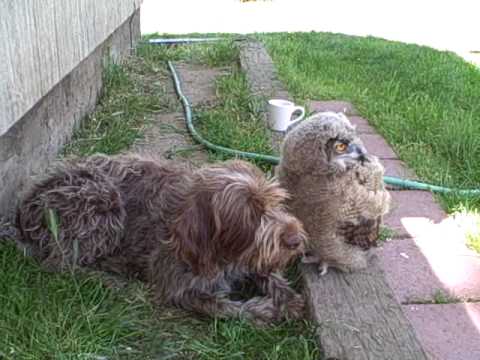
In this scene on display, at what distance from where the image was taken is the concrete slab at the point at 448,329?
3.06 meters

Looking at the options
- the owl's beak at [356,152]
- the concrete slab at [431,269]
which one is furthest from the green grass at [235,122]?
the owl's beak at [356,152]

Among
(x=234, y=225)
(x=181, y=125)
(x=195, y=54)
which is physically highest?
(x=234, y=225)

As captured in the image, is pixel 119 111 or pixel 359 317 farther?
pixel 119 111

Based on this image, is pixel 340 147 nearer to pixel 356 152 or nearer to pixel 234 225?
pixel 356 152

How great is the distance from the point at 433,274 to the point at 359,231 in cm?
58

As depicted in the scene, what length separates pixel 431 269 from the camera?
3.73m

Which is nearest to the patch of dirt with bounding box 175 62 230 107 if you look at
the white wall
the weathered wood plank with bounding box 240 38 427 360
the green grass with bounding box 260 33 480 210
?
the green grass with bounding box 260 33 480 210

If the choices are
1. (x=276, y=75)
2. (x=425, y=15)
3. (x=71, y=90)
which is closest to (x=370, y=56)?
(x=276, y=75)

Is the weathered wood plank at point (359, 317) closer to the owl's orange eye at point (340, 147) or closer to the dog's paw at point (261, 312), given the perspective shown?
the dog's paw at point (261, 312)

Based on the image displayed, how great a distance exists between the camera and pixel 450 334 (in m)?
3.19

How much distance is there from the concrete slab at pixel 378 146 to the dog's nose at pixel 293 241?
82.7 inches

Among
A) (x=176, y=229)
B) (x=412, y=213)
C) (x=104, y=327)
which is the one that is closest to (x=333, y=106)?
(x=412, y=213)

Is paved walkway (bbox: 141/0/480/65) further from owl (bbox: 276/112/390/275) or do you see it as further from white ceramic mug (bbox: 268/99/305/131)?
owl (bbox: 276/112/390/275)

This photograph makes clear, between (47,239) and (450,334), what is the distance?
204cm
